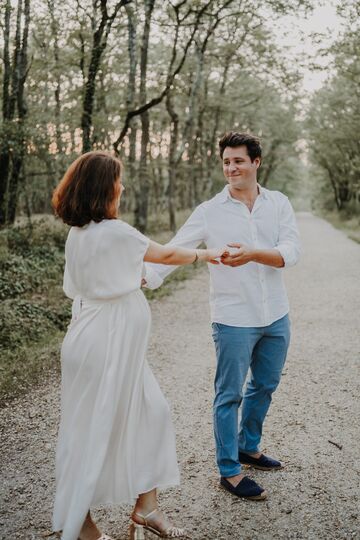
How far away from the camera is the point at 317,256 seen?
64.6 ft

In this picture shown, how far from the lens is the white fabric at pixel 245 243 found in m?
3.61

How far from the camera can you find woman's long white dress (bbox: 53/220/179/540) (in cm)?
291

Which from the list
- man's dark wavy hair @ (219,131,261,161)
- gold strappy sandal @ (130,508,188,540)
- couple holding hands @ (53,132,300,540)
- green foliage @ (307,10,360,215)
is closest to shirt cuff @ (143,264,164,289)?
couple holding hands @ (53,132,300,540)

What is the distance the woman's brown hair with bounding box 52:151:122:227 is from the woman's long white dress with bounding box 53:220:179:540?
0.22 feet

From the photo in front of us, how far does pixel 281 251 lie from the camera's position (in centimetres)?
355

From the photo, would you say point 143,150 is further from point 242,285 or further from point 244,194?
point 242,285

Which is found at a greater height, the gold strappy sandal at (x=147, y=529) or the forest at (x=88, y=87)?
the forest at (x=88, y=87)

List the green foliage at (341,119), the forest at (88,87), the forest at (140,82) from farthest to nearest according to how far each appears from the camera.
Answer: the green foliage at (341,119) → the forest at (140,82) → the forest at (88,87)

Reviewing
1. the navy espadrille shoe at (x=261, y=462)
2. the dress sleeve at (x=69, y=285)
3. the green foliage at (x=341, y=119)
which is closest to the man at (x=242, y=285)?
the navy espadrille shoe at (x=261, y=462)

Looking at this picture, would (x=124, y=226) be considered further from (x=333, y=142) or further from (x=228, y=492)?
(x=333, y=142)

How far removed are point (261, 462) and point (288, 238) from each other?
179 centimetres

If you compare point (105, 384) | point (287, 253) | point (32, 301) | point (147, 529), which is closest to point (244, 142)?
point (287, 253)

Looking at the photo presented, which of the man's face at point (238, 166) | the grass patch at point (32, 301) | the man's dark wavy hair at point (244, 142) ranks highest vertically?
the man's dark wavy hair at point (244, 142)

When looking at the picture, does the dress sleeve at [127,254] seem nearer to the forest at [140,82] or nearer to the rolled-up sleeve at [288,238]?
the rolled-up sleeve at [288,238]
